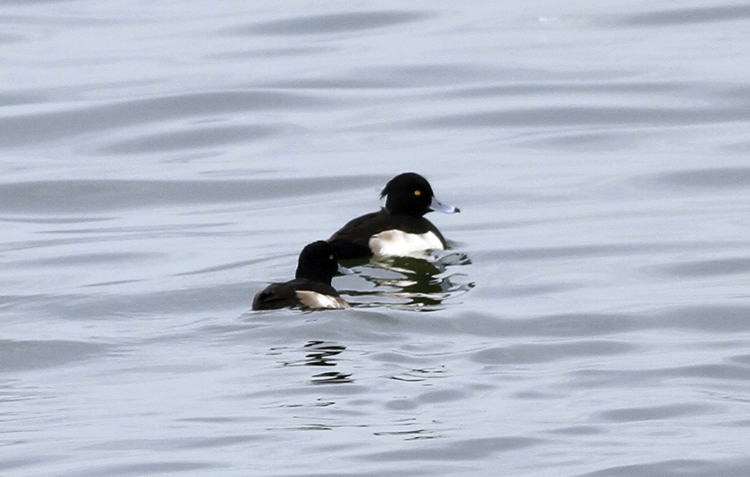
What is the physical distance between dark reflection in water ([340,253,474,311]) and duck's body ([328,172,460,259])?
12cm

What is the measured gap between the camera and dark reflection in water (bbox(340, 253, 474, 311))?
35.3 ft

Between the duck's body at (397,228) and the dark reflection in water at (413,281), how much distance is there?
4.9 inches

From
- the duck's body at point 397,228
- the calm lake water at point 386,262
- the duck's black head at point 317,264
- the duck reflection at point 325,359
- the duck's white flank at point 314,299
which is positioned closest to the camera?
the calm lake water at point 386,262

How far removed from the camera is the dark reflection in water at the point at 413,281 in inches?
423

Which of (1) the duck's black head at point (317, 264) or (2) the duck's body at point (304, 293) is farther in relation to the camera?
(1) the duck's black head at point (317, 264)

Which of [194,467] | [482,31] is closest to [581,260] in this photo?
[194,467]

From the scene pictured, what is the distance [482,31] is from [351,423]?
57.0 feet

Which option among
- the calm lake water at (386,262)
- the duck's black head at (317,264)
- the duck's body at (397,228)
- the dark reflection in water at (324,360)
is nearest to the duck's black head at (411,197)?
the duck's body at (397,228)

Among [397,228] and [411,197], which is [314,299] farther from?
[411,197]

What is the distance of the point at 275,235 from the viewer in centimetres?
1334

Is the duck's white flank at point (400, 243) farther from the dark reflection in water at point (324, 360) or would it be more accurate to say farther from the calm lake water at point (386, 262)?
the dark reflection in water at point (324, 360)

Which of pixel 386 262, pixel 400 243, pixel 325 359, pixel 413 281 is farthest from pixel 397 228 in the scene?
pixel 325 359

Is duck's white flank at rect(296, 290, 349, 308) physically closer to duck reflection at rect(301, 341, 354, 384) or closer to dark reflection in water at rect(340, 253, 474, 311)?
dark reflection in water at rect(340, 253, 474, 311)

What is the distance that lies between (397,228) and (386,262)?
396 millimetres
